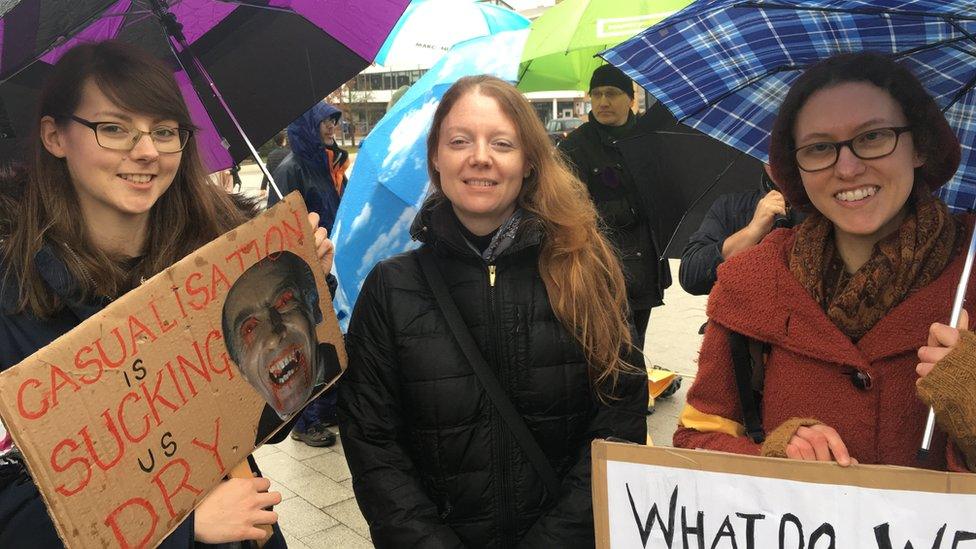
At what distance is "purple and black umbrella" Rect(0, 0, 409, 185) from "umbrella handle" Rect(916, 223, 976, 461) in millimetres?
1957

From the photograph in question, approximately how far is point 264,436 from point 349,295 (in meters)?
2.31

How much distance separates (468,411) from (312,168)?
357 centimetres

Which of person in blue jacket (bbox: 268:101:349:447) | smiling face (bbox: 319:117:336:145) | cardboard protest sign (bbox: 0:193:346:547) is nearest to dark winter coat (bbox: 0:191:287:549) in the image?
cardboard protest sign (bbox: 0:193:346:547)

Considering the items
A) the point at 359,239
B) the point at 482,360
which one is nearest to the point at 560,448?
the point at 482,360

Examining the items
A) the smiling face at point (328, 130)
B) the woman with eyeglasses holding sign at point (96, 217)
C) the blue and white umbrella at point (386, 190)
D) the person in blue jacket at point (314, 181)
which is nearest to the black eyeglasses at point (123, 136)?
the woman with eyeglasses holding sign at point (96, 217)

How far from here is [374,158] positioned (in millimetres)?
3957

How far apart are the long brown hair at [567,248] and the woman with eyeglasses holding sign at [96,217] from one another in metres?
0.63

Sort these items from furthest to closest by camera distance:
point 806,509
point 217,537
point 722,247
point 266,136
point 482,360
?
point 722,247 → point 266,136 → point 482,360 → point 217,537 → point 806,509

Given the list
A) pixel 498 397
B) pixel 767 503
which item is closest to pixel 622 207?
pixel 498 397

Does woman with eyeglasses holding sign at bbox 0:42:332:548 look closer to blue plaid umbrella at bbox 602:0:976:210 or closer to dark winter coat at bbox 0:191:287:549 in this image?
dark winter coat at bbox 0:191:287:549

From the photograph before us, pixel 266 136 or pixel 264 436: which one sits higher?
pixel 266 136

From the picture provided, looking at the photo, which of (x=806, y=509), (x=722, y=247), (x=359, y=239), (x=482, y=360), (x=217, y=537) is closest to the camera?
(x=806, y=509)

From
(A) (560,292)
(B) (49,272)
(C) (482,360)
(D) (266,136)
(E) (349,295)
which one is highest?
(D) (266,136)

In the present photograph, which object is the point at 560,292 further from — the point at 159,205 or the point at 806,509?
the point at 159,205
